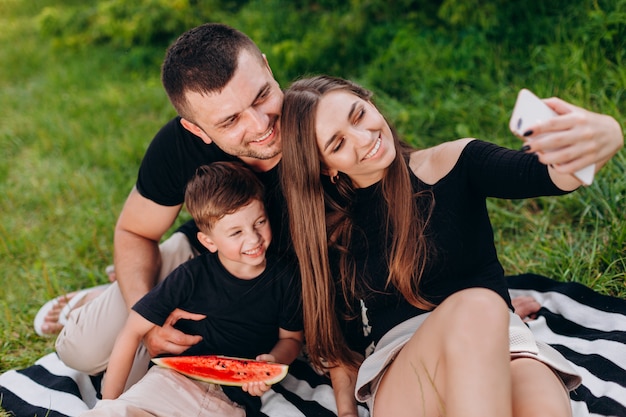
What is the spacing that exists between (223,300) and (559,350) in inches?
64.7

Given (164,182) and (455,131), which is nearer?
(164,182)

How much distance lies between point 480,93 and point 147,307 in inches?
130

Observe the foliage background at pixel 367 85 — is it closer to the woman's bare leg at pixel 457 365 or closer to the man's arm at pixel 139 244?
the man's arm at pixel 139 244

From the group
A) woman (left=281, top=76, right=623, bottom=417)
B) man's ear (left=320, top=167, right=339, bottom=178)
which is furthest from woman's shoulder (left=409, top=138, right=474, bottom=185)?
man's ear (left=320, top=167, right=339, bottom=178)

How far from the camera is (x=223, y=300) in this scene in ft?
10.2

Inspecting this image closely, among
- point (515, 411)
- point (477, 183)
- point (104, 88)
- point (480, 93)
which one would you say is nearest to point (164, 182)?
point (477, 183)

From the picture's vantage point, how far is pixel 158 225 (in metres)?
3.60

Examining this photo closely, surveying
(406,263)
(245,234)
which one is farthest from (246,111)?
(406,263)

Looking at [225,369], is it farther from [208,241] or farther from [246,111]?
[246,111]

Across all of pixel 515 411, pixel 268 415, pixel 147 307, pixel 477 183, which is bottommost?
pixel 268 415

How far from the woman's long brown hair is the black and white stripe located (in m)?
0.26

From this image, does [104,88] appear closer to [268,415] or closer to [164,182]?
[164,182]

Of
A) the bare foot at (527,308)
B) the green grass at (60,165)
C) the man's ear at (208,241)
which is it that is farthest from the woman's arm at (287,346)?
the green grass at (60,165)

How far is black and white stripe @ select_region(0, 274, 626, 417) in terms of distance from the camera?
2.90m
